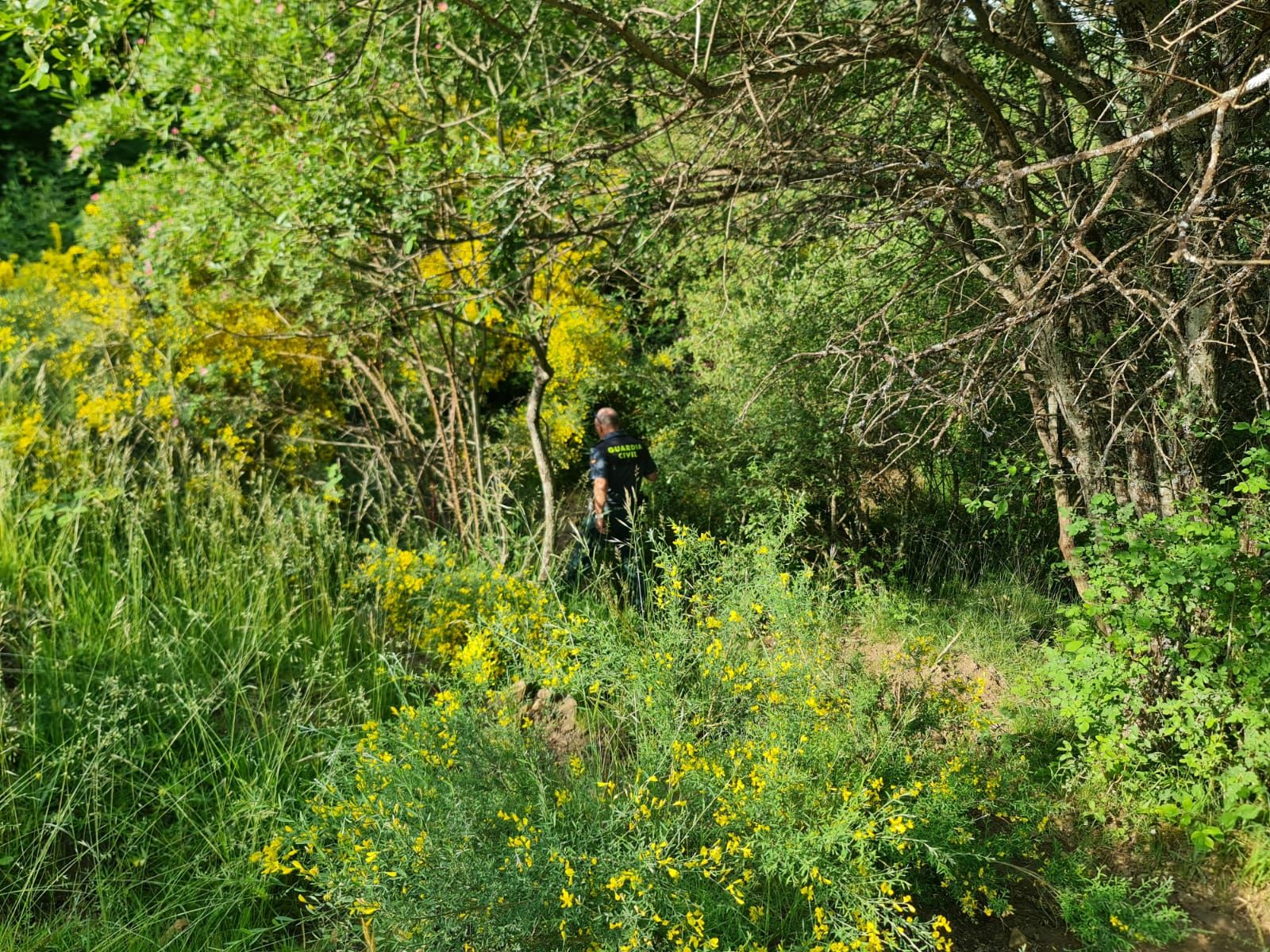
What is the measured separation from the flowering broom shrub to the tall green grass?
284 mm

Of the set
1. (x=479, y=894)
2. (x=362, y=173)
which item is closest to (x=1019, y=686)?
(x=479, y=894)

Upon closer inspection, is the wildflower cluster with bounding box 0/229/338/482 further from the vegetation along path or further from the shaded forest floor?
the shaded forest floor

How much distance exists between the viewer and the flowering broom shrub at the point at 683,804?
8.04ft

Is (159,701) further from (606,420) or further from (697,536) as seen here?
(606,420)

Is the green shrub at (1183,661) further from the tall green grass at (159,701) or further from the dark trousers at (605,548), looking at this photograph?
the tall green grass at (159,701)

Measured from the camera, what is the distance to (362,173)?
4.58 meters

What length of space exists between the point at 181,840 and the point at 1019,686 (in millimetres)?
3180

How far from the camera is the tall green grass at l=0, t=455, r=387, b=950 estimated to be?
9.82 ft

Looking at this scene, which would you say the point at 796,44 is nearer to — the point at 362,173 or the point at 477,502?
the point at 362,173

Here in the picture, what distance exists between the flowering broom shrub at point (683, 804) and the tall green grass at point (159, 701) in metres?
0.28

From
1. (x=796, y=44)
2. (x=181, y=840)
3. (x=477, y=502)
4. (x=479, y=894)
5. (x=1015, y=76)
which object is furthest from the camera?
(x=477, y=502)

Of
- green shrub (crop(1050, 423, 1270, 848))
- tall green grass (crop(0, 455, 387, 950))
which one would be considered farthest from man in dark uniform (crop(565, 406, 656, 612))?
green shrub (crop(1050, 423, 1270, 848))

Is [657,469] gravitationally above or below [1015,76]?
below

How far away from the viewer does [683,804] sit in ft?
9.00
